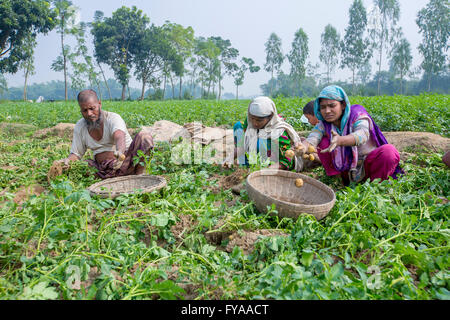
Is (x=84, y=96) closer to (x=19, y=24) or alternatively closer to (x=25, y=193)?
(x=25, y=193)

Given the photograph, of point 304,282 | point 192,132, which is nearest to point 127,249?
point 304,282

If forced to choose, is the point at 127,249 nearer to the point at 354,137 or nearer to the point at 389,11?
the point at 354,137

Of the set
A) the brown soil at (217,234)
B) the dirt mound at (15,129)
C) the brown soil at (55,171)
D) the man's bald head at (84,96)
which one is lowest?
the brown soil at (217,234)

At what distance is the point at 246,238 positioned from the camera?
75.3 inches

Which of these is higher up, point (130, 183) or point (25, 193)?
point (130, 183)

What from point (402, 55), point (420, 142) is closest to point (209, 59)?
point (402, 55)

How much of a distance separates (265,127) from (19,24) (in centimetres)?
2526

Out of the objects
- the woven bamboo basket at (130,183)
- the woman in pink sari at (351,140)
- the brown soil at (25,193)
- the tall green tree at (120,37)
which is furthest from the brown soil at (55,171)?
the tall green tree at (120,37)

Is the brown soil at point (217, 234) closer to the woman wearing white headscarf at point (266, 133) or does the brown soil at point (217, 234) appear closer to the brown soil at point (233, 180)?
the brown soil at point (233, 180)

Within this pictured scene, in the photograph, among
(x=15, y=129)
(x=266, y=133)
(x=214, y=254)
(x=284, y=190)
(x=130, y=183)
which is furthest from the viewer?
(x=15, y=129)

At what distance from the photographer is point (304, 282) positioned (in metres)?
1.28

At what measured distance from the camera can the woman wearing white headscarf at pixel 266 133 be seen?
335cm

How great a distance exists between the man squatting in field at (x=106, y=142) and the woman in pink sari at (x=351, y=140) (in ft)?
6.74

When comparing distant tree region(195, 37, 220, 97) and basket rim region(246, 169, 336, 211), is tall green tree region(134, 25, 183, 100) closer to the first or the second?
distant tree region(195, 37, 220, 97)
